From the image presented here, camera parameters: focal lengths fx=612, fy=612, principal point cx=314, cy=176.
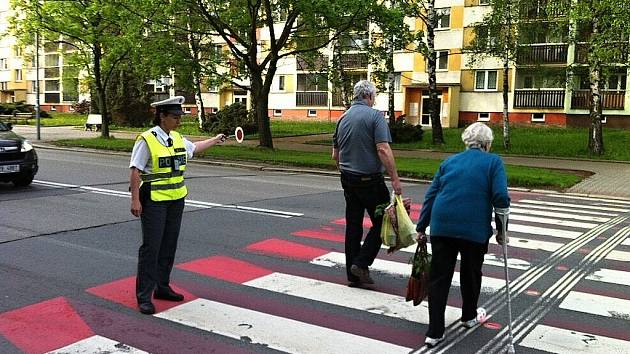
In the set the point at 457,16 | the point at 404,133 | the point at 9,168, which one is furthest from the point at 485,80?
the point at 9,168

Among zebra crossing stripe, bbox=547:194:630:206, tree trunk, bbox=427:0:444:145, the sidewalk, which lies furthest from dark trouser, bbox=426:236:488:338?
tree trunk, bbox=427:0:444:145

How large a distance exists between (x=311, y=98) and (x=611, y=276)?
41766 millimetres

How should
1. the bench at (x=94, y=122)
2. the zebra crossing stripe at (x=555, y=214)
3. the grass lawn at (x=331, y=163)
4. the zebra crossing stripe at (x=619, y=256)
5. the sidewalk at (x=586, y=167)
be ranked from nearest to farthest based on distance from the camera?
1. the zebra crossing stripe at (x=619, y=256)
2. the zebra crossing stripe at (x=555, y=214)
3. the sidewalk at (x=586, y=167)
4. the grass lawn at (x=331, y=163)
5. the bench at (x=94, y=122)

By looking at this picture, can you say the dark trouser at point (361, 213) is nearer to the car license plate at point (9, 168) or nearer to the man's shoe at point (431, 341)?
the man's shoe at point (431, 341)

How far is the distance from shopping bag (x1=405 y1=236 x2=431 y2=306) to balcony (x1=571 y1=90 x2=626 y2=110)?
33.3 meters

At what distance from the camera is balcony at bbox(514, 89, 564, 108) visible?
120 feet

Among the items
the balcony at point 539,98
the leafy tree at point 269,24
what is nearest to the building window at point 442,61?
the balcony at point 539,98

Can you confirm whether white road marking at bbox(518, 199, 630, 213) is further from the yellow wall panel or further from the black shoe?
the yellow wall panel

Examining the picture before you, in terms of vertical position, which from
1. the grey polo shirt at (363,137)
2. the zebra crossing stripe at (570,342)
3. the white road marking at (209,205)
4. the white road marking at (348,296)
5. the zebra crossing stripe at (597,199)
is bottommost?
the zebra crossing stripe at (570,342)

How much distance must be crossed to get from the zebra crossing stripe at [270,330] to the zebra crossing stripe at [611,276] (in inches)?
124

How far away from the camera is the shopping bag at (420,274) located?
192 inches

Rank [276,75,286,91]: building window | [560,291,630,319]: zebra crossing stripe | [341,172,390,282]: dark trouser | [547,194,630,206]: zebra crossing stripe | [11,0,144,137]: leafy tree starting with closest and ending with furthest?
[560,291,630,319]: zebra crossing stripe < [341,172,390,282]: dark trouser < [547,194,630,206]: zebra crossing stripe < [11,0,144,137]: leafy tree < [276,75,286,91]: building window

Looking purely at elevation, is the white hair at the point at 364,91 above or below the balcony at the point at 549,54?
below

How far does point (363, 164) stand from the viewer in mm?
5879
